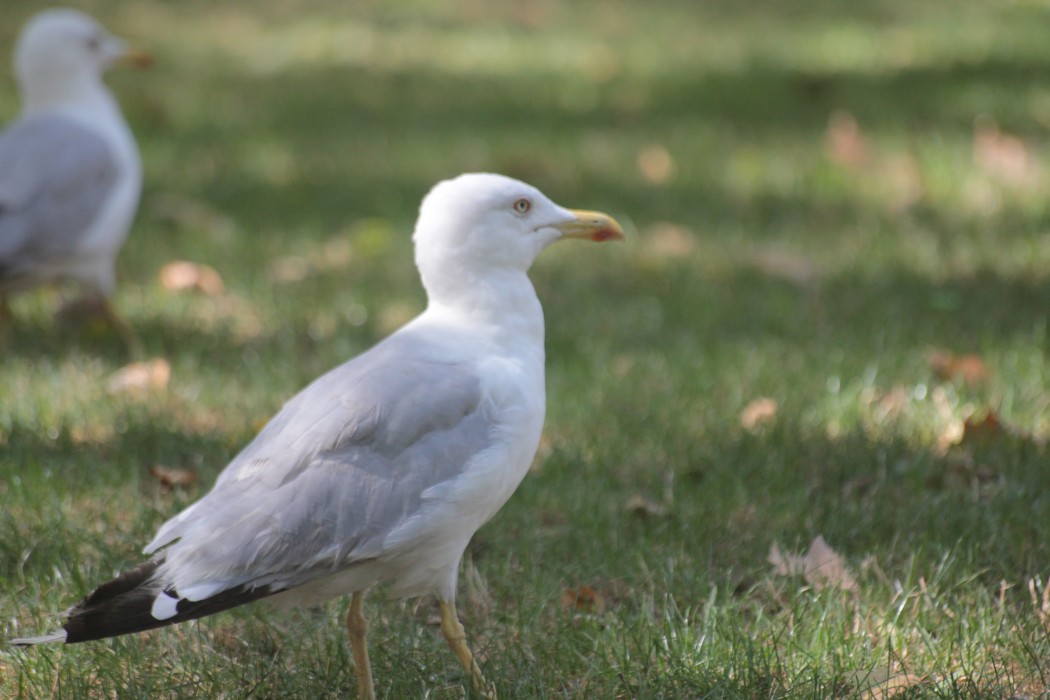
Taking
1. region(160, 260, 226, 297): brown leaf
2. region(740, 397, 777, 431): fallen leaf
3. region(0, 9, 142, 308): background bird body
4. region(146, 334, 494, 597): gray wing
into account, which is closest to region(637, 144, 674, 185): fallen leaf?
region(160, 260, 226, 297): brown leaf

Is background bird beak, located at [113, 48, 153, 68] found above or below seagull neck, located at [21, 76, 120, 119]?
above

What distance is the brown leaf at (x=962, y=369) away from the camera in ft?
15.1

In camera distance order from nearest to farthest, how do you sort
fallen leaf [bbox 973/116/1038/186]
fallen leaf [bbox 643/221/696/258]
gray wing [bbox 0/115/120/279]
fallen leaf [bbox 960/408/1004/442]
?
fallen leaf [bbox 960/408/1004/442]
gray wing [bbox 0/115/120/279]
fallen leaf [bbox 643/221/696/258]
fallen leaf [bbox 973/116/1038/186]

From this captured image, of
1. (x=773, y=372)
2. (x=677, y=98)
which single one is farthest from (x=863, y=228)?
(x=677, y=98)

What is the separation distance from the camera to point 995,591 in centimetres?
328

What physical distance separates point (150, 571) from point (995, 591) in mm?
2022

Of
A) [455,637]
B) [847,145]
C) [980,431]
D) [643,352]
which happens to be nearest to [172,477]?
[455,637]

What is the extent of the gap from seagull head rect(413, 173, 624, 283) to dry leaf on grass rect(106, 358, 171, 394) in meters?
1.81

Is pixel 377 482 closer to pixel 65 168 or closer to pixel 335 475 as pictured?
pixel 335 475

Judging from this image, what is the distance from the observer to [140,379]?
480 centimetres

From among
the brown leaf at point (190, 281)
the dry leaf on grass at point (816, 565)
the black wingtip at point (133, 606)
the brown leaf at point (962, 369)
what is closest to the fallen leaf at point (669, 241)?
the brown leaf at point (962, 369)

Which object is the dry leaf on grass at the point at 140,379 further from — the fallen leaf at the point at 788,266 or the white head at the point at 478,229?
the fallen leaf at the point at 788,266

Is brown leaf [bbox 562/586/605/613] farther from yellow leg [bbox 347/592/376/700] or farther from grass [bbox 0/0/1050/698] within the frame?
yellow leg [bbox 347/592/376/700]

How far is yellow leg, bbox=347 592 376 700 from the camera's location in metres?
2.88
